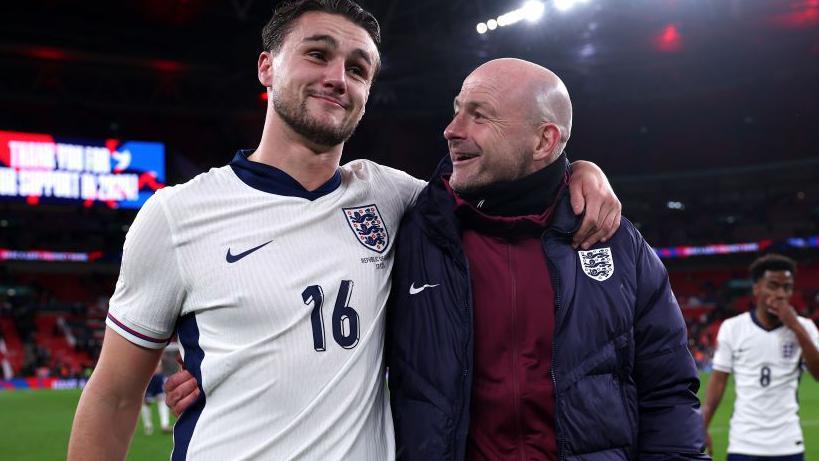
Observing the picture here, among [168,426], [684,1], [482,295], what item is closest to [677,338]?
[482,295]

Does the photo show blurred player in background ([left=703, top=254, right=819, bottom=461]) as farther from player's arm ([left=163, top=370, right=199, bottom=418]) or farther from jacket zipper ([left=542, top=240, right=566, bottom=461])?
player's arm ([left=163, top=370, right=199, bottom=418])

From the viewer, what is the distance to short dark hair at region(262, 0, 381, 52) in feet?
8.01

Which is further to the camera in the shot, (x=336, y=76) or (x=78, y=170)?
(x=78, y=170)

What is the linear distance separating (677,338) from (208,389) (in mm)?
1268

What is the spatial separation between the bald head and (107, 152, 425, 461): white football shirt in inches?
24.4

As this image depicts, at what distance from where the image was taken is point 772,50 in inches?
1024

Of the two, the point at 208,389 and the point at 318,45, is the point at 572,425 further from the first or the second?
the point at 318,45

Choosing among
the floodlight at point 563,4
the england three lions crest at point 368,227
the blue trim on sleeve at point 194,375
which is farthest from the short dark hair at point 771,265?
the floodlight at point 563,4

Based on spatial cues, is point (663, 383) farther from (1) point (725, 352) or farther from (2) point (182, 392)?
(1) point (725, 352)

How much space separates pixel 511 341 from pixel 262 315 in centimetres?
66

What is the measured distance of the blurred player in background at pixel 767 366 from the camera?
5797mm

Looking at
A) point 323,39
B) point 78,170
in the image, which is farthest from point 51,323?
point 323,39

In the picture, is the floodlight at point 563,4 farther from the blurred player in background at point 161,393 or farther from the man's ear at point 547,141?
the man's ear at point 547,141

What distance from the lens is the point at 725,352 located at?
Answer: 247 inches
